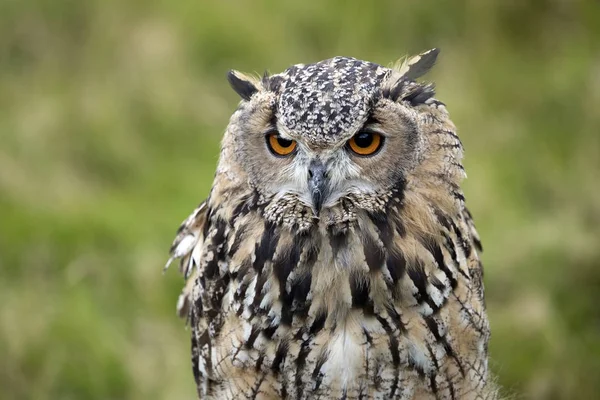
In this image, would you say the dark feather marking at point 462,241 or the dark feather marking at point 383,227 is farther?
the dark feather marking at point 462,241

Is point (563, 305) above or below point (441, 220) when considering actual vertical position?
above

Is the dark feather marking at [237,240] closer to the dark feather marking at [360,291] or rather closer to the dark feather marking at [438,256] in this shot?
the dark feather marking at [360,291]

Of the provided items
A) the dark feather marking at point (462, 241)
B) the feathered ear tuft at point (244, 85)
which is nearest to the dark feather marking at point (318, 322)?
the dark feather marking at point (462, 241)

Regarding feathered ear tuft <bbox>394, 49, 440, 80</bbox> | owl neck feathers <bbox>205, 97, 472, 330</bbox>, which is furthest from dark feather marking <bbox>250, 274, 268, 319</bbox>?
feathered ear tuft <bbox>394, 49, 440, 80</bbox>

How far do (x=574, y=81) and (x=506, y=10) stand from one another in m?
0.60

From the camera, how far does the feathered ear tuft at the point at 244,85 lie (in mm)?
2086

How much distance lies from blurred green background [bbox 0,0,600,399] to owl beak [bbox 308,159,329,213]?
3.41ft

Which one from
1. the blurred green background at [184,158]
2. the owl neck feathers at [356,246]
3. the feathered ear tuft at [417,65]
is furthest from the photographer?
the blurred green background at [184,158]

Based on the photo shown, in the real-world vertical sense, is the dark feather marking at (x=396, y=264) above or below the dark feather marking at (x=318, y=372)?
above

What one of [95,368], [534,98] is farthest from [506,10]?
[95,368]

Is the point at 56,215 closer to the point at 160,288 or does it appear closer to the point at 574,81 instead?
the point at 160,288

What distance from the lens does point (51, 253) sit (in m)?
3.76

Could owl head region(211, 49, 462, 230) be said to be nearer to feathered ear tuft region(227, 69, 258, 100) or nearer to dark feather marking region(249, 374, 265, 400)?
feathered ear tuft region(227, 69, 258, 100)

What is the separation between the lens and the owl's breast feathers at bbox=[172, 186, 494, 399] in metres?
2.02
